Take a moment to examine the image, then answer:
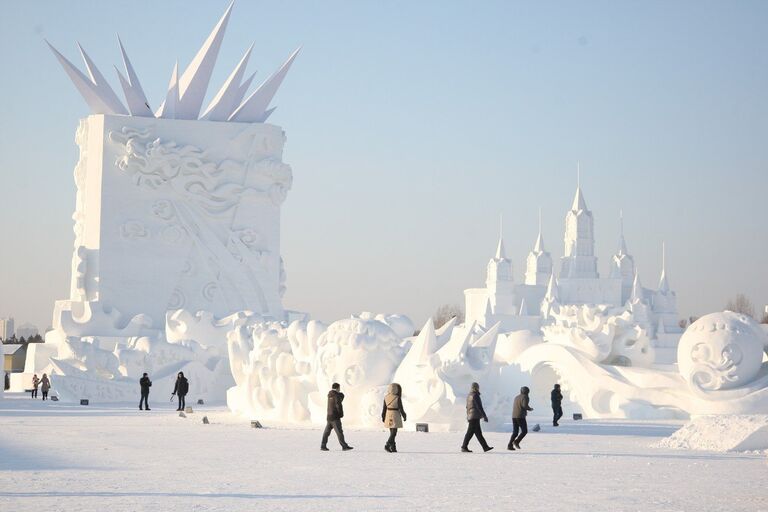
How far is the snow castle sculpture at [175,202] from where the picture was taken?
121 feet

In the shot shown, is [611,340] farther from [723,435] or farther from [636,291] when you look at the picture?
[636,291]

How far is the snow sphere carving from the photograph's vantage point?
20.9 meters

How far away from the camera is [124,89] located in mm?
37812

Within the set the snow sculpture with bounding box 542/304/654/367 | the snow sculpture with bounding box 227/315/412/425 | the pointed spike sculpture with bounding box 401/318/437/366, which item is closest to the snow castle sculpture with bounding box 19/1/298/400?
the snow sculpture with bounding box 227/315/412/425

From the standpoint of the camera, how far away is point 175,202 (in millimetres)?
37469

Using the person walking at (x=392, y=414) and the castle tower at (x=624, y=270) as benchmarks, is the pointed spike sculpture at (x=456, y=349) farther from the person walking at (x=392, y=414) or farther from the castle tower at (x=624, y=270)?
the castle tower at (x=624, y=270)

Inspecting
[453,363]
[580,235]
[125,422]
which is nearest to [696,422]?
[453,363]

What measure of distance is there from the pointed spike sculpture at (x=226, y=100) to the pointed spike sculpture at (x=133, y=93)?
175 cm

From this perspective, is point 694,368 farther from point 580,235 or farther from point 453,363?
point 580,235

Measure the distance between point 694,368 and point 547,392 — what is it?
170 inches

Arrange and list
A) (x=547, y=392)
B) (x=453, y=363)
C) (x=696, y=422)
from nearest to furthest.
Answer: (x=696, y=422) → (x=453, y=363) → (x=547, y=392)

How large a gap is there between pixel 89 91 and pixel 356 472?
27183mm

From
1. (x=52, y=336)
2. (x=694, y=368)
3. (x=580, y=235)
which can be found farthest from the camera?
(x=580, y=235)

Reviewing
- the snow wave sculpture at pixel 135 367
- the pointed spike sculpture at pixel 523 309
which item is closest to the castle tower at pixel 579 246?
the pointed spike sculpture at pixel 523 309
